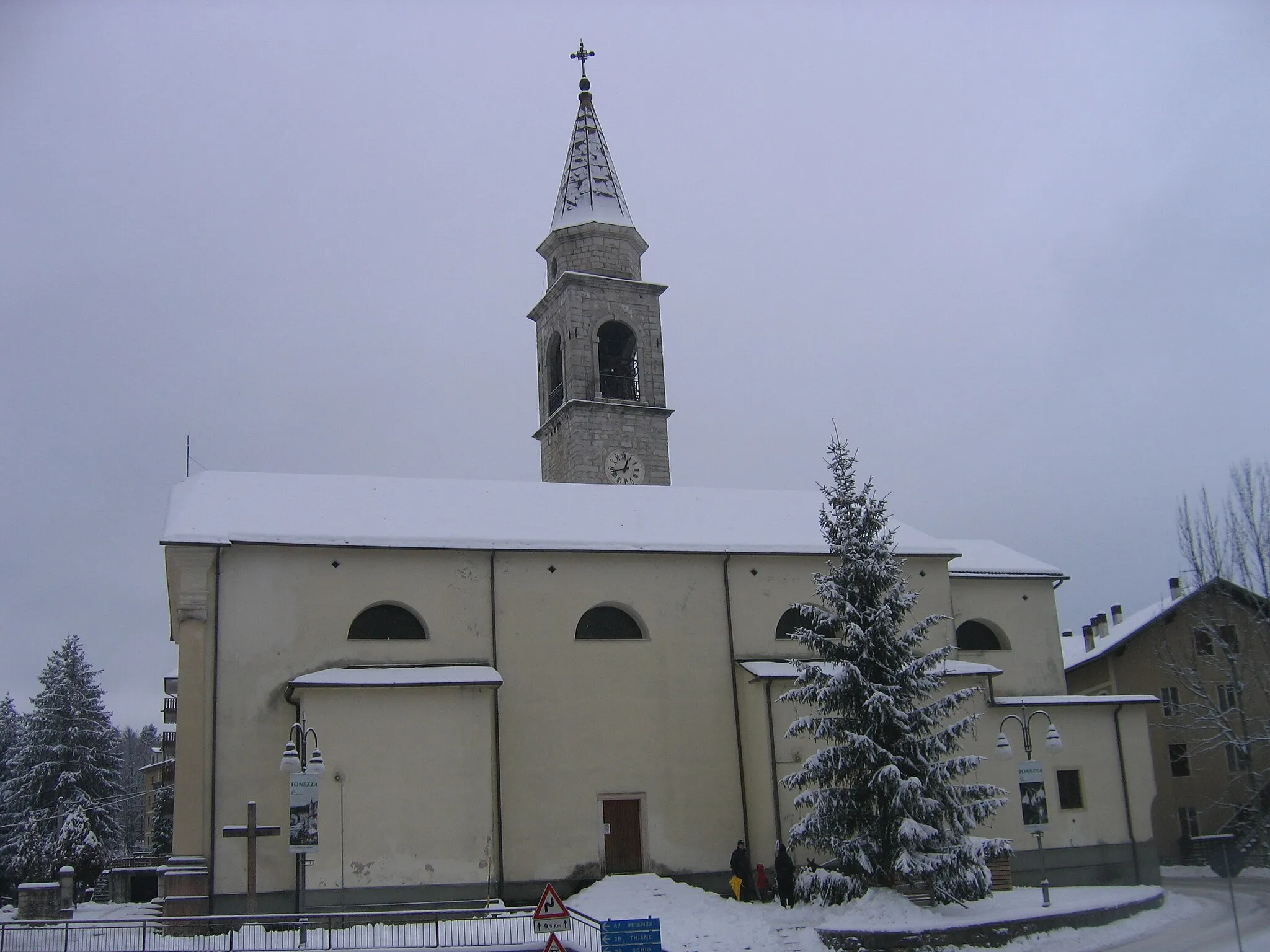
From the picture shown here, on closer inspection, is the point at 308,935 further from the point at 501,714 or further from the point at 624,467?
the point at 624,467

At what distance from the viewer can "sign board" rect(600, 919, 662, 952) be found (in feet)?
54.1

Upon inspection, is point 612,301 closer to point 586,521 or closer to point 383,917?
point 586,521

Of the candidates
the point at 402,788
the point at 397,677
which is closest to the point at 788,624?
the point at 397,677

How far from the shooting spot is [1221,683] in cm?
3816

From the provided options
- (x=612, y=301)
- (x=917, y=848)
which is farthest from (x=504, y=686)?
(x=612, y=301)

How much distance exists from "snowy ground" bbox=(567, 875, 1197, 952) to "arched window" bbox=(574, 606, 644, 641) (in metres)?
5.71

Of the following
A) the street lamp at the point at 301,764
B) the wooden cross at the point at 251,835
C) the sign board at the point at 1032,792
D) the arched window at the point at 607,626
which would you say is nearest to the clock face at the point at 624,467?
the arched window at the point at 607,626

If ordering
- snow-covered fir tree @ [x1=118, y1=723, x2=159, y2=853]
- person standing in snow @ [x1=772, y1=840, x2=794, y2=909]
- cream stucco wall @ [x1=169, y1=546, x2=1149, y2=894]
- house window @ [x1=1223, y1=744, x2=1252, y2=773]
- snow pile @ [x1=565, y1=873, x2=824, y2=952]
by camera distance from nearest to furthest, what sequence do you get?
snow pile @ [x1=565, y1=873, x2=824, y2=952] → person standing in snow @ [x1=772, y1=840, x2=794, y2=909] → cream stucco wall @ [x1=169, y1=546, x2=1149, y2=894] → house window @ [x1=1223, y1=744, x2=1252, y2=773] → snow-covered fir tree @ [x1=118, y1=723, x2=159, y2=853]

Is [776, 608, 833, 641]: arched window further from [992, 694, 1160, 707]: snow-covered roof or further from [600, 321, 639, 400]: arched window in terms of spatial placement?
[600, 321, 639, 400]: arched window

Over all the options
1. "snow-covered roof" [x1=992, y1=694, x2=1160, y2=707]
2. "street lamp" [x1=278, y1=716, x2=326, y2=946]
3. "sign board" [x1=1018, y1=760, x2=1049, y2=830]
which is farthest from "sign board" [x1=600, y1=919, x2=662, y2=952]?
"snow-covered roof" [x1=992, y1=694, x2=1160, y2=707]

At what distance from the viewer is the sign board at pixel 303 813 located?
1969 centimetres

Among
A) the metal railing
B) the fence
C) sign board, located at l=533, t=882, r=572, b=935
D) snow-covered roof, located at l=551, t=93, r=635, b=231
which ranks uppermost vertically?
snow-covered roof, located at l=551, t=93, r=635, b=231

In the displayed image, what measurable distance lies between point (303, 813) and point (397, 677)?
251 inches

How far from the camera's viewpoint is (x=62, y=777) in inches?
1790
